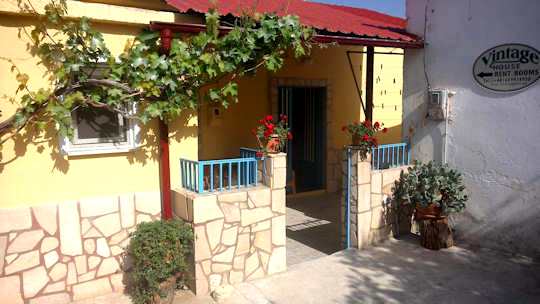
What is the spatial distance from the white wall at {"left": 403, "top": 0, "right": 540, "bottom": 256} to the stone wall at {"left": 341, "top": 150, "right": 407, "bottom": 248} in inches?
39.1

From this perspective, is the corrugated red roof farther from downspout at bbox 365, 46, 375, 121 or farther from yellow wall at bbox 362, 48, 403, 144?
yellow wall at bbox 362, 48, 403, 144

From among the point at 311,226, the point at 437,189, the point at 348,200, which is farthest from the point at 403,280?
the point at 311,226

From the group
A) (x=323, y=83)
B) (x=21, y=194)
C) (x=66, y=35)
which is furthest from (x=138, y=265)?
(x=323, y=83)

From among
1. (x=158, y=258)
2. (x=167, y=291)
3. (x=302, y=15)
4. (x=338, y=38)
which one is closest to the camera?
(x=158, y=258)

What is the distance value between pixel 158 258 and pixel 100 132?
1.52 m

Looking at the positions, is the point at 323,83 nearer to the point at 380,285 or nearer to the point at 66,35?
the point at 380,285

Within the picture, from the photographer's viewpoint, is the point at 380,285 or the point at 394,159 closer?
the point at 380,285

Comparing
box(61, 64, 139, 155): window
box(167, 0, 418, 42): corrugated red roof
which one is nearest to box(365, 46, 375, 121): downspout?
box(167, 0, 418, 42): corrugated red roof

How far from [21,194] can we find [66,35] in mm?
1633

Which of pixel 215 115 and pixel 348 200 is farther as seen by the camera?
pixel 215 115

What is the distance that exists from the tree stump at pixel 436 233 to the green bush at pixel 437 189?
0.18 metres

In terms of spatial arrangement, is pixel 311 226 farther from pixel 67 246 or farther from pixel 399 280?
pixel 67 246

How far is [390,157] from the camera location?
6707 millimetres

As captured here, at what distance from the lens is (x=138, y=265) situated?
4203mm
